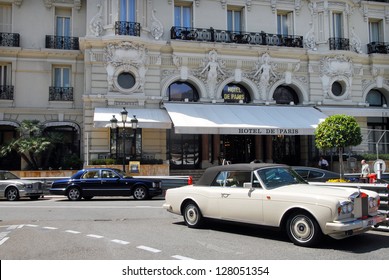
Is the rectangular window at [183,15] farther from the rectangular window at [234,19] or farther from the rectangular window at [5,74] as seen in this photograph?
the rectangular window at [5,74]

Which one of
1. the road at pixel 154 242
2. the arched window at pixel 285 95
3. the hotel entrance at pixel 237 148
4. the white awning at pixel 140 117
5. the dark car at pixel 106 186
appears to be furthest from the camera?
the arched window at pixel 285 95

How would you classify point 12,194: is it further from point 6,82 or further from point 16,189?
point 6,82

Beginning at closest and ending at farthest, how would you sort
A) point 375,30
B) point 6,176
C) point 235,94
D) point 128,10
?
point 6,176 < point 128,10 < point 235,94 < point 375,30

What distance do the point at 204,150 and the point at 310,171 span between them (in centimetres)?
1012

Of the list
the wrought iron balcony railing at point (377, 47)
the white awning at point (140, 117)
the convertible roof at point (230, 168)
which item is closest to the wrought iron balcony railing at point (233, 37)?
the white awning at point (140, 117)

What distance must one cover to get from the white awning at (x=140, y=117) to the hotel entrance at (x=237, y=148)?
5024 millimetres

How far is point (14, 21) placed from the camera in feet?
77.8

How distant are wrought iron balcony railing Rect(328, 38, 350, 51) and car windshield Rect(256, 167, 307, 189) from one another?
20.0 metres

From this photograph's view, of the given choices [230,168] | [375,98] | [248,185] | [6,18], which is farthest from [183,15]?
[248,185]

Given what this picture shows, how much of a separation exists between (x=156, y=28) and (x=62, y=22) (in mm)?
6235

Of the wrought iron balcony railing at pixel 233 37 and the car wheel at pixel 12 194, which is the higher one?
the wrought iron balcony railing at pixel 233 37

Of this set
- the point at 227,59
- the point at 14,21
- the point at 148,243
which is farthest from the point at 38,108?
the point at 148,243

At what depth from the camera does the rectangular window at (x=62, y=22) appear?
24.5 m

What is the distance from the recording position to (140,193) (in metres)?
16.5
